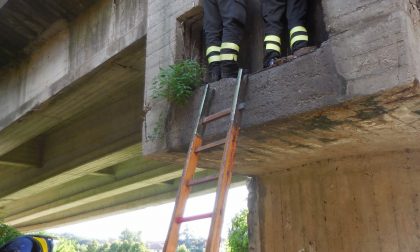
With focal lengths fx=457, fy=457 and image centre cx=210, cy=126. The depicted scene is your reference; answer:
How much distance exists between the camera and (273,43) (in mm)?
3447

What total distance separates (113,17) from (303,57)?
3511 mm

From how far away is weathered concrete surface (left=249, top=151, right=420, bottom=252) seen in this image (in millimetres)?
3490

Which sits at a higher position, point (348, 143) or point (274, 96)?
point (274, 96)

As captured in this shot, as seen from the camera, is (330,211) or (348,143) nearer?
(348,143)

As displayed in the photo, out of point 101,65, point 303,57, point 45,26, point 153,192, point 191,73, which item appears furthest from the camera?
point 153,192

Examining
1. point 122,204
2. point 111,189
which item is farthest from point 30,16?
point 122,204

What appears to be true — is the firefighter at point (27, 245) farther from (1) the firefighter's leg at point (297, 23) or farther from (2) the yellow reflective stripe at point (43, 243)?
(1) the firefighter's leg at point (297, 23)

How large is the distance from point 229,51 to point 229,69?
144 mm

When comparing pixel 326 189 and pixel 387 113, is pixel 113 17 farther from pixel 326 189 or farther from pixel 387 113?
pixel 387 113

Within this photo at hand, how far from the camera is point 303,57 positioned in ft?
9.89

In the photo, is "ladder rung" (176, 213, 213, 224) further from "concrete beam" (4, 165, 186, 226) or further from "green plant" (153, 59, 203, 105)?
"concrete beam" (4, 165, 186, 226)

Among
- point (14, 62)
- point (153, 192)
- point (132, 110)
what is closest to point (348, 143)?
point (132, 110)

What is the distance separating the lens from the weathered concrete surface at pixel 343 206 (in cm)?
349

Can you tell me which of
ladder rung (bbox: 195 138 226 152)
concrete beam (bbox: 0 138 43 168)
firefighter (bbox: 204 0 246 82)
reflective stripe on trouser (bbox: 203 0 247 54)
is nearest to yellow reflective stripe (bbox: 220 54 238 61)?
firefighter (bbox: 204 0 246 82)
